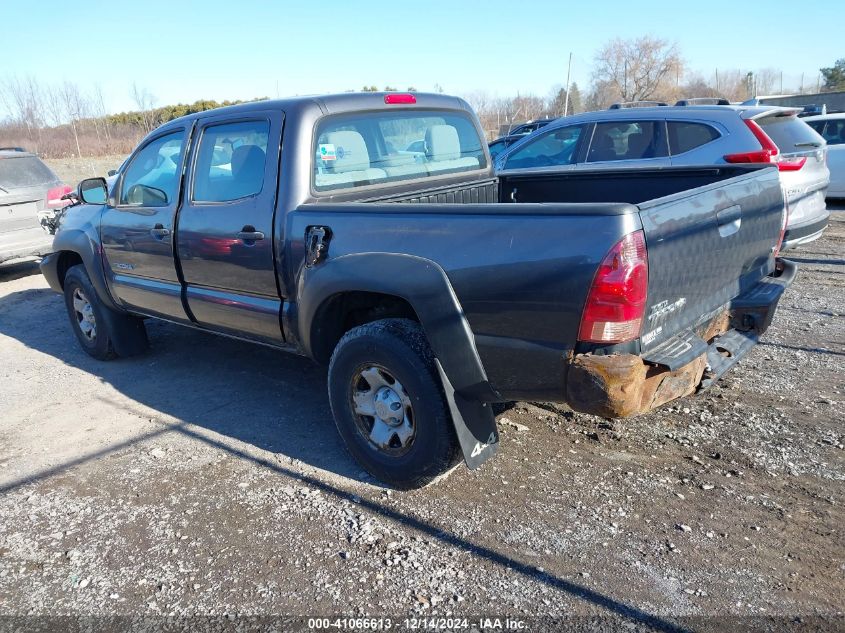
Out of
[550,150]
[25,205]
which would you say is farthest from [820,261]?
[25,205]

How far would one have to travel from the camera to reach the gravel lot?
2736 millimetres

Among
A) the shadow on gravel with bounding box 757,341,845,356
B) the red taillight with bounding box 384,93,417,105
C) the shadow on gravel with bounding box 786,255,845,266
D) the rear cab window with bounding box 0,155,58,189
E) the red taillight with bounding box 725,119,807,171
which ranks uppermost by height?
the red taillight with bounding box 384,93,417,105

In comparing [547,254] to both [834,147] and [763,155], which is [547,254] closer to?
[763,155]

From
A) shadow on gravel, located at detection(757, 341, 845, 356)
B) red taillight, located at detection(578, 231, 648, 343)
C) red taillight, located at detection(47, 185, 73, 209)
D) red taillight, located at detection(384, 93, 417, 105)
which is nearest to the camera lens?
red taillight, located at detection(578, 231, 648, 343)

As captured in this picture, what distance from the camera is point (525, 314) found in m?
2.89

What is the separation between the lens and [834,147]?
37.9ft

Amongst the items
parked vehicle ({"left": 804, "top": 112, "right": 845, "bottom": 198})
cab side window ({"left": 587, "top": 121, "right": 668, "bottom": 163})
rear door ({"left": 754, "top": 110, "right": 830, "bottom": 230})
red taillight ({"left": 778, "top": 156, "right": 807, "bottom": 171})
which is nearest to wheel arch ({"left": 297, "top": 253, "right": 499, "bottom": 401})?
cab side window ({"left": 587, "top": 121, "right": 668, "bottom": 163})

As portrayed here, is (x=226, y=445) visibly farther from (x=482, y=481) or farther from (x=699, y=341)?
(x=699, y=341)

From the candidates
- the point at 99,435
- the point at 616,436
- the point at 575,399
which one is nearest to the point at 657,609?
the point at 575,399

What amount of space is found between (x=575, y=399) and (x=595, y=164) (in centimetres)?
521

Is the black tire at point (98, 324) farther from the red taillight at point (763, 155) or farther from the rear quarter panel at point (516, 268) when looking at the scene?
the red taillight at point (763, 155)

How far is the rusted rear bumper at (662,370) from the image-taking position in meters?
2.77

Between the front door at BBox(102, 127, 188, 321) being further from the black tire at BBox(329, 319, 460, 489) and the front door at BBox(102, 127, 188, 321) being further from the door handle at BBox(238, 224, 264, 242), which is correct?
the black tire at BBox(329, 319, 460, 489)

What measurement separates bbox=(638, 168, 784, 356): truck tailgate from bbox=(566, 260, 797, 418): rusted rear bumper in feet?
0.26
